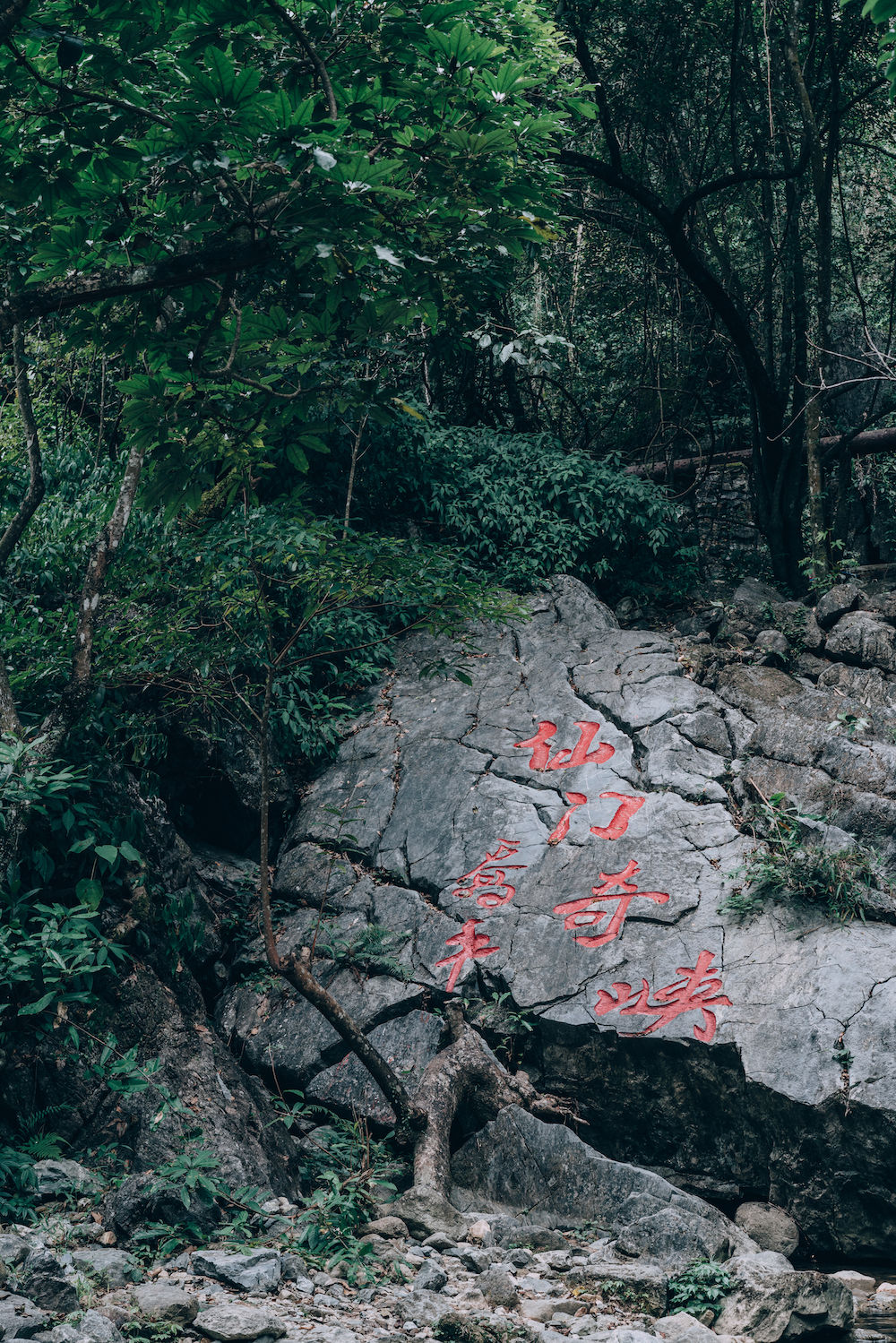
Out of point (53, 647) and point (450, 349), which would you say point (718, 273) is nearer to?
point (450, 349)

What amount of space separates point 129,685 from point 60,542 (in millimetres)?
1419

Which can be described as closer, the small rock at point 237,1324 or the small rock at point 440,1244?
the small rock at point 237,1324

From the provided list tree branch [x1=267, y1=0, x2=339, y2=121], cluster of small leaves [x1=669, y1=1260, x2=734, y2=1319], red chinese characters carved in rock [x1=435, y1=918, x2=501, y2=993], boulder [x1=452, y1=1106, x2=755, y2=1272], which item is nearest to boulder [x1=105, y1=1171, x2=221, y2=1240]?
boulder [x1=452, y1=1106, x2=755, y2=1272]

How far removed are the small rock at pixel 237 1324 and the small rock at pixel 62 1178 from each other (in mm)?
859

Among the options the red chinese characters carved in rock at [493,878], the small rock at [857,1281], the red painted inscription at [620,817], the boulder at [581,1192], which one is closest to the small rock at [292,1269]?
the boulder at [581,1192]

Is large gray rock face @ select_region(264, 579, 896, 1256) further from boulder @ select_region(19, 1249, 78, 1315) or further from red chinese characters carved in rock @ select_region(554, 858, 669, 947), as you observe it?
boulder @ select_region(19, 1249, 78, 1315)

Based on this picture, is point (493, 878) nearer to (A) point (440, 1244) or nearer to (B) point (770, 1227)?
(A) point (440, 1244)

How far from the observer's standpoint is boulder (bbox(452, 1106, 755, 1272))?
3.97 meters

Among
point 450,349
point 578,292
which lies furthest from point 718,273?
point 450,349

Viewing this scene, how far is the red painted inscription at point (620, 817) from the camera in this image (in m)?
5.65

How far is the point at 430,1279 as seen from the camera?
3.57 m

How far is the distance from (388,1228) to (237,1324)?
1.17 meters

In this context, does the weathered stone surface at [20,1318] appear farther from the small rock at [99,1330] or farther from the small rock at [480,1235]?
the small rock at [480,1235]

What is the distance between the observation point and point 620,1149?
477cm
